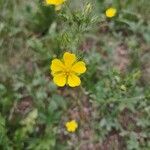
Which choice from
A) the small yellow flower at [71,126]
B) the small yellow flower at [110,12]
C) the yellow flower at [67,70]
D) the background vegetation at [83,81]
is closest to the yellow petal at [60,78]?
A: the yellow flower at [67,70]

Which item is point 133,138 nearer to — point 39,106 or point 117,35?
point 39,106

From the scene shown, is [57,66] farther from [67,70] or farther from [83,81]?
[83,81]

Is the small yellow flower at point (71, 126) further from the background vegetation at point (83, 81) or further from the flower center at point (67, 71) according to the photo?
the flower center at point (67, 71)

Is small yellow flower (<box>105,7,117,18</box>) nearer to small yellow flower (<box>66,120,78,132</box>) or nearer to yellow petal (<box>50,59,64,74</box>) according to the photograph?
small yellow flower (<box>66,120,78,132</box>)

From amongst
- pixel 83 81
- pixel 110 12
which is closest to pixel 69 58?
pixel 83 81

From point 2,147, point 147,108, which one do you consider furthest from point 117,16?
point 2,147

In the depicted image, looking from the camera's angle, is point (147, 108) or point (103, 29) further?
point (103, 29)

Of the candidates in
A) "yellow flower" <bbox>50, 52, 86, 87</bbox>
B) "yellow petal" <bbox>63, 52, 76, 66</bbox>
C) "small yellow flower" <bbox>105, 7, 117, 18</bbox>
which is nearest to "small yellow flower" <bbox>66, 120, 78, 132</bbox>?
"yellow flower" <bbox>50, 52, 86, 87</bbox>

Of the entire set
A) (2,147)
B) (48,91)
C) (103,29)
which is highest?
(103,29)
